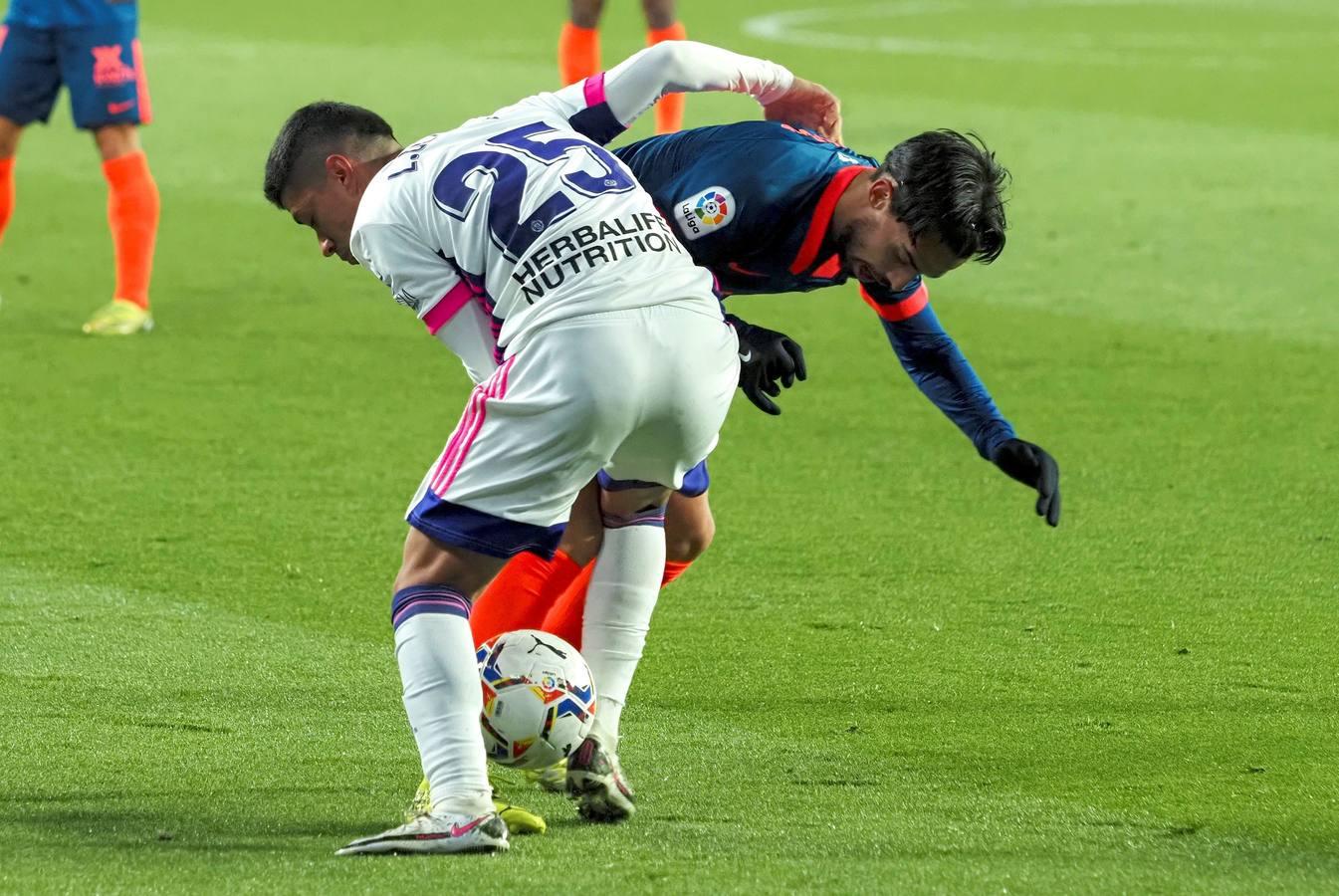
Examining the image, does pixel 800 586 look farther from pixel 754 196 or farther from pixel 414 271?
pixel 414 271

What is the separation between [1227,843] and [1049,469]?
88cm

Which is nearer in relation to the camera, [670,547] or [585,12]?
[670,547]

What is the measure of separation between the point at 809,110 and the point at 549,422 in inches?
46.9

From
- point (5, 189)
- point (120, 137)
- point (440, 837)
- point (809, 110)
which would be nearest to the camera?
point (440, 837)

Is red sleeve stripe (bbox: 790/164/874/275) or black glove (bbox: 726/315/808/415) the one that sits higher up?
red sleeve stripe (bbox: 790/164/874/275)

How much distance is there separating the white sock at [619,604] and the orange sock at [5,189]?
5341mm

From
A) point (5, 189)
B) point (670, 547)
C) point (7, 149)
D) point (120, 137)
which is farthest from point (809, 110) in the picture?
point (5, 189)

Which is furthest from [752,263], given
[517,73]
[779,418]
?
[517,73]

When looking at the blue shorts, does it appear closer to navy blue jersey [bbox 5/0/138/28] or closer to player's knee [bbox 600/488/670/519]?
navy blue jersey [bbox 5/0/138/28]

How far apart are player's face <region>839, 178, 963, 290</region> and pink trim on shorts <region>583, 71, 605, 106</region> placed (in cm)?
51

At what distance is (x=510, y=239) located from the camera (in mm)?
3600

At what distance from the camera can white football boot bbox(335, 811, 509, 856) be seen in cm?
351

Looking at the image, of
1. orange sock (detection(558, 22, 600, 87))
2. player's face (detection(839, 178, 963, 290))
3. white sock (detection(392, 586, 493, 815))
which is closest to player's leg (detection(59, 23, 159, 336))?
orange sock (detection(558, 22, 600, 87))

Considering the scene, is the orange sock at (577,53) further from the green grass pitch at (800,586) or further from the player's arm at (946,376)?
the player's arm at (946,376)
